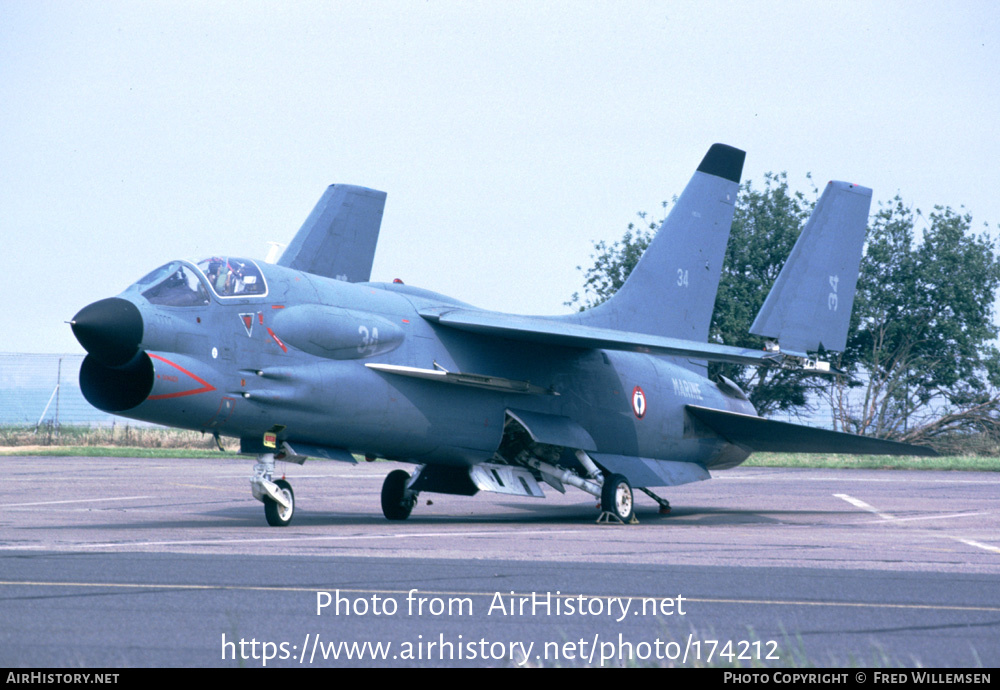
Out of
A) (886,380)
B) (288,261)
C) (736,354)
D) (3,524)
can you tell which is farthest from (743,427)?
(886,380)

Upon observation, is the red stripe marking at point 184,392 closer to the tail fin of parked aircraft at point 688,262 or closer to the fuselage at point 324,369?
the fuselage at point 324,369

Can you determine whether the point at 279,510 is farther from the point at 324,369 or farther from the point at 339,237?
the point at 339,237

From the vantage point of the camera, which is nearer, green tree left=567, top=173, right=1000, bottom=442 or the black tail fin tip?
the black tail fin tip

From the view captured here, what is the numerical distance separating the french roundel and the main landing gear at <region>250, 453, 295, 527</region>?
6604 mm

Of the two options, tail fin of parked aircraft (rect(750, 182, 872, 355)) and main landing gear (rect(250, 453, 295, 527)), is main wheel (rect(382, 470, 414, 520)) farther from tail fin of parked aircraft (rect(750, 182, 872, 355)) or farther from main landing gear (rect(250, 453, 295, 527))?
tail fin of parked aircraft (rect(750, 182, 872, 355))

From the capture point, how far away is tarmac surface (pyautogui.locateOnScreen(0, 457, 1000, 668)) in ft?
18.0

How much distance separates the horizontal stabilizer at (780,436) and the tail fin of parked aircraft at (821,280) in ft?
4.60

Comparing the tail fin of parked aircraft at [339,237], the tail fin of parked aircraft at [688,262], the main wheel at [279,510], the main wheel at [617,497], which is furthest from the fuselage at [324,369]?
the tail fin of parked aircraft at [339,237]

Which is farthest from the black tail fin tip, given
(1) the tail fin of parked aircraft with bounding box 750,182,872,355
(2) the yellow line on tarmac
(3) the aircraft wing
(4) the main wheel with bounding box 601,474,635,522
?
(2) the yellow line on tarmac

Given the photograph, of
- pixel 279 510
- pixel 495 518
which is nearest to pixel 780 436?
pixel 495 518

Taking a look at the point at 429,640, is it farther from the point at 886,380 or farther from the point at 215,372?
the point at 886,380

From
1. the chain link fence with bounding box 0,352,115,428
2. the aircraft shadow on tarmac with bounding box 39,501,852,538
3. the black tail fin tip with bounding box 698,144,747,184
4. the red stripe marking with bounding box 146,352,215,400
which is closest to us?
the red stripe marking with bounding box 146,352,215,400

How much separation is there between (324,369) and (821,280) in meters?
Result: 9.70

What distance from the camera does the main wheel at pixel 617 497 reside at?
1625cm
